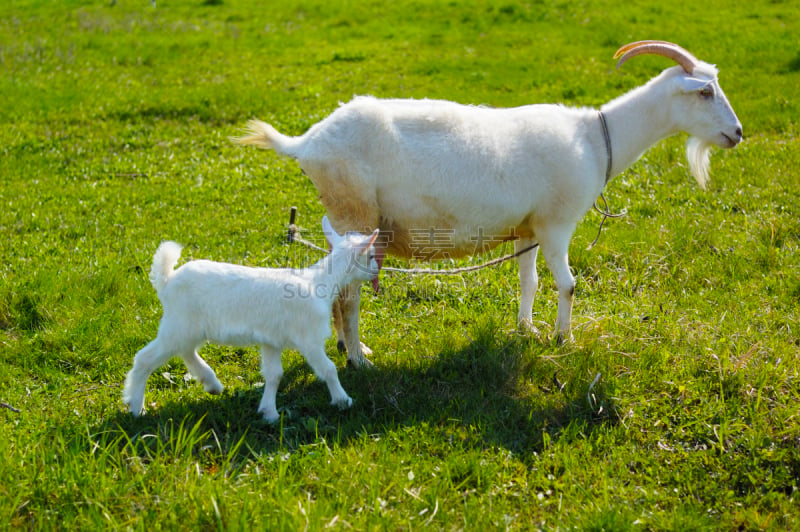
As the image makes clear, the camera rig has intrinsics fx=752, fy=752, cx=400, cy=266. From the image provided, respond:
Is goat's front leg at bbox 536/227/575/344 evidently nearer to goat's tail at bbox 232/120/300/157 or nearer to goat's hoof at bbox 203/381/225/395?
goat's tail at bbox 232/120/300/157

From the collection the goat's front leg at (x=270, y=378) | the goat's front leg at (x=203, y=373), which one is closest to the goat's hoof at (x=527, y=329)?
the goat's front leg at (x=270, y=378)

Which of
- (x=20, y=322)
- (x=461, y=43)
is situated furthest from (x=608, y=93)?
(x=20, y=322)

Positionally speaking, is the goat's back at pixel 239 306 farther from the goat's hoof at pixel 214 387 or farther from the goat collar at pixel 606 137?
the goat collar at pixel 606 137

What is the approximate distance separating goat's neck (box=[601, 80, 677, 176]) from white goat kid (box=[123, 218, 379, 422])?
208 centimetres

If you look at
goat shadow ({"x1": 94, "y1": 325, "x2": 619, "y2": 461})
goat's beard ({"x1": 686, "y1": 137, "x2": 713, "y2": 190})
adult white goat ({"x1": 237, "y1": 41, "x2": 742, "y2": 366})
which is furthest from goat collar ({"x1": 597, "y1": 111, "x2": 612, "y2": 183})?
goat shadow ({"x1": 94, "y1": 325, "x2": 619, "y2": 461})

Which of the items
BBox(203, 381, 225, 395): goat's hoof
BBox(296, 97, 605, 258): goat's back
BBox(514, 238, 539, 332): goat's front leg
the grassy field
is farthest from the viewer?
BBox(514, 238, 539, 332): goat's front leg

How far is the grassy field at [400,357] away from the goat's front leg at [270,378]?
0.12 metres

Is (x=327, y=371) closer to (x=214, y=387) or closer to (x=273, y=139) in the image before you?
(x=214, y=387)

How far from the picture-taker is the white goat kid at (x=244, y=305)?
390cm

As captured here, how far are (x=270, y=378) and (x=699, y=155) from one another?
3386mm

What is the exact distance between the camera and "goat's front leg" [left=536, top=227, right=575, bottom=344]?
16.2 ft

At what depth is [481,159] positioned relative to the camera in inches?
185

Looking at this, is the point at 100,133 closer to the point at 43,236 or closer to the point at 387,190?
the point at 43,236

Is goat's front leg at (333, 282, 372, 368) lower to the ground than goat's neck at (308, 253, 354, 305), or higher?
lower
